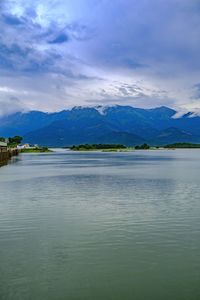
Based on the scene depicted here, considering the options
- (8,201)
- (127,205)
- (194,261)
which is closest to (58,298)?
(194,261)

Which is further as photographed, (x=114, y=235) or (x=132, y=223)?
(x=132, y=223)

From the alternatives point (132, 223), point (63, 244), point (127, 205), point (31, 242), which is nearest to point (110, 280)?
point (63, 244)

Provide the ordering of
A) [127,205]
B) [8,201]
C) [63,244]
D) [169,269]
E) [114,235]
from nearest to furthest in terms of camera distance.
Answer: [169,269] < [63,244] < [114,235] < [127,205] < [8,201]

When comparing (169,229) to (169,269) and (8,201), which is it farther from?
(8,201)

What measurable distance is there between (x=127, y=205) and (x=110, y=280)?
17.7 metres

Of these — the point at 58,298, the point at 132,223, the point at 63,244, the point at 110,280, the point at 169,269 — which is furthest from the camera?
the point at 132,223

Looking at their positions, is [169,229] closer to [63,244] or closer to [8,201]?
[63,244]

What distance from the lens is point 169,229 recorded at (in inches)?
928

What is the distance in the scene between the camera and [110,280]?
596 inches

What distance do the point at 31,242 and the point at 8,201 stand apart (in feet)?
52.0

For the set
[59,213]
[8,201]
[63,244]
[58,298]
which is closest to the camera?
[58,298]

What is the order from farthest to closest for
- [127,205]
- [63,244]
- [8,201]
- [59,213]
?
[8,201] < [127,205] < [59,213] < [63,244]

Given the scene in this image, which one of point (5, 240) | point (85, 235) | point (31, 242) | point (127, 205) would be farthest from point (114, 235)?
point (127, 205)

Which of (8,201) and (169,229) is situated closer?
(169,229)
